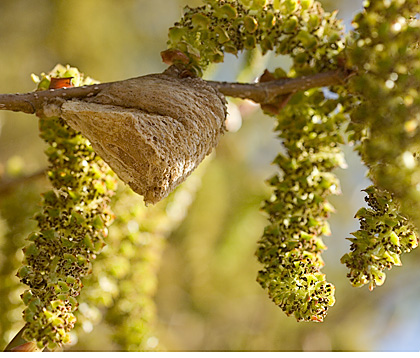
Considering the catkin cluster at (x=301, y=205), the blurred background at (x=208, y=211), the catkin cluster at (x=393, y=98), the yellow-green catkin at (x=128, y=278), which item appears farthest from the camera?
the blurred background at (x=208, y=211)

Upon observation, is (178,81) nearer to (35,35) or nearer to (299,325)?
(35,35)

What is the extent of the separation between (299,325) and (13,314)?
938 mm

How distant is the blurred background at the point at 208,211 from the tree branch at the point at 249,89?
56 centimetres

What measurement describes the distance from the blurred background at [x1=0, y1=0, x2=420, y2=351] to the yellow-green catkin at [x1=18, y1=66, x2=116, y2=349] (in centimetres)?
63

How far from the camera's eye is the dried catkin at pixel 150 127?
0.43 meters

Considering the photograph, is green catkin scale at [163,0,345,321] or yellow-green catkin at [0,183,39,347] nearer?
green catkin scale at [163,0,345,321]

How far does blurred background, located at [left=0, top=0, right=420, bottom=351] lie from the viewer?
1.28m

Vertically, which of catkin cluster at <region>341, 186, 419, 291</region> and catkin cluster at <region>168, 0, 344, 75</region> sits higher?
catkin cluster at <region>168, 0, 344, 75</region>

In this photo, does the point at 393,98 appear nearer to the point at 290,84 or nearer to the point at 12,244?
the point at 290,84

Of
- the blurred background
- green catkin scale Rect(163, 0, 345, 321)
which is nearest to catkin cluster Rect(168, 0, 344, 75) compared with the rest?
green catkin scale Rect(163, 0, 345, 321)

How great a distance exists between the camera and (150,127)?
1.43 ft

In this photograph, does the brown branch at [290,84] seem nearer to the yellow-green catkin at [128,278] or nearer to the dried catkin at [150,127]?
the dried catkin at [150,127]

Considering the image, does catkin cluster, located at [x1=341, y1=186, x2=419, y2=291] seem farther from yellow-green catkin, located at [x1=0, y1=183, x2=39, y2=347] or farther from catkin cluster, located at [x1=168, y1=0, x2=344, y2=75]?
yellow-green catkin, located at [x1=0, y1=183, x2=39, y2=347]

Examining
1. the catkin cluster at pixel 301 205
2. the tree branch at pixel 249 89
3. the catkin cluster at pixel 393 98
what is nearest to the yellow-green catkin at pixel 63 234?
the tree branch at pixel 249 89
